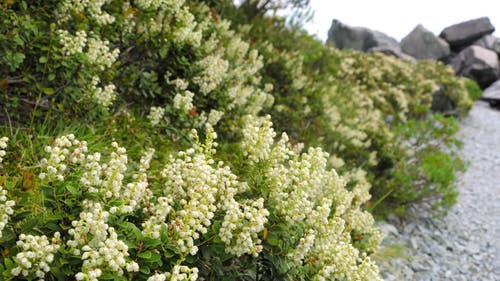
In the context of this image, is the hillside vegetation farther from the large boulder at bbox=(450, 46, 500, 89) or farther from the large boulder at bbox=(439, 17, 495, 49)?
the large boulder at bbox=(439, 17, 495, 49)

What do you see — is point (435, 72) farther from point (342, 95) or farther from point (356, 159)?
point (356, 159)

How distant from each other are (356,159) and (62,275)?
595 cm

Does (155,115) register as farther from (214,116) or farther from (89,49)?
(89,49)

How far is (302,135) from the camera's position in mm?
6691

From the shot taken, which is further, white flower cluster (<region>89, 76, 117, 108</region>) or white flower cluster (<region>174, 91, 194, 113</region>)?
white flower cluster (<region>174, 91, 194, 113</region>)

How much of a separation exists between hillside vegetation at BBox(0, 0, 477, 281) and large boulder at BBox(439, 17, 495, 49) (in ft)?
56.7

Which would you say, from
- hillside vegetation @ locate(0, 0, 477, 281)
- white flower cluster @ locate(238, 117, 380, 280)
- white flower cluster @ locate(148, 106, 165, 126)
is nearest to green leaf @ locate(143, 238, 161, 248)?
hillside vegetation @ locate(0, 0, 477, 281)

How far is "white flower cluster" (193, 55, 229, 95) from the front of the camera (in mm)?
5191

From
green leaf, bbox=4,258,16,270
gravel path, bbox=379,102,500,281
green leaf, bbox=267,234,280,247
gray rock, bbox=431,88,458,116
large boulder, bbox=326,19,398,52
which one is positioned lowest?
gravel path, bbox=379,102,500,281

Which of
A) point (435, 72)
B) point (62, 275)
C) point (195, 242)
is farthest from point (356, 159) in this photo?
point (435, 72)

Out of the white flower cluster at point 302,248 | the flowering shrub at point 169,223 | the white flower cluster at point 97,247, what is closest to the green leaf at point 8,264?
the flowering shrub at point 169,223

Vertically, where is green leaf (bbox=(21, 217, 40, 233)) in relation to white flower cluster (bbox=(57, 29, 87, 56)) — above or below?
below

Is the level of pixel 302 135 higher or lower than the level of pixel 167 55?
lower

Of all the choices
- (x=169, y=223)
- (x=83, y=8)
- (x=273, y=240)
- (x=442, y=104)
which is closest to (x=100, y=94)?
(x=83, y=8)
